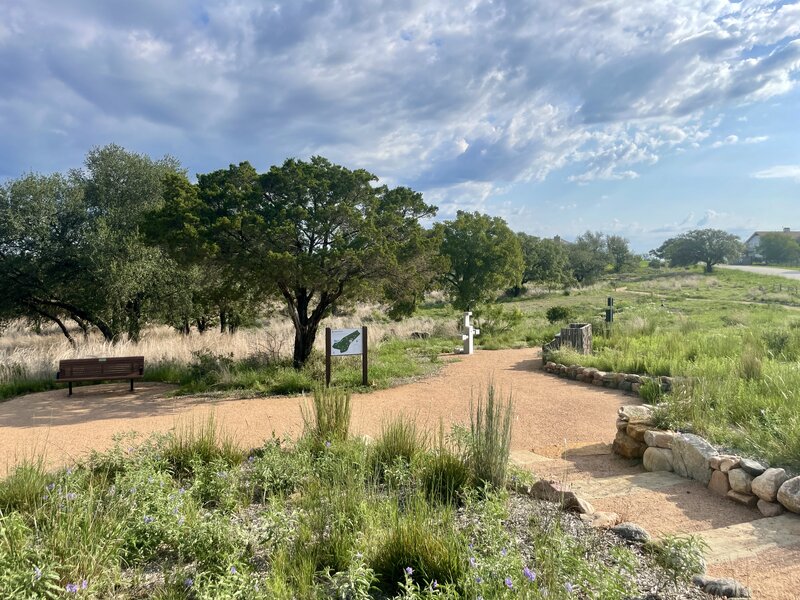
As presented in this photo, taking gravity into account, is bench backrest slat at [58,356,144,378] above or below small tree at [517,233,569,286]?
below

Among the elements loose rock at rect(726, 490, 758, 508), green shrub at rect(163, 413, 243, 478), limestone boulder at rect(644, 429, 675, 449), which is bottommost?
loose rock at rect(726, 490, 758, 508)

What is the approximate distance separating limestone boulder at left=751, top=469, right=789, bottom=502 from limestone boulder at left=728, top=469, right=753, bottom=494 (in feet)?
0.34

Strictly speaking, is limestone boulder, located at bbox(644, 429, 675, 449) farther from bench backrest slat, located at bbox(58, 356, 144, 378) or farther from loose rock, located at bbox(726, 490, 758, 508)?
bench backrest slat, located at bbox(58, 356, 144, 378)

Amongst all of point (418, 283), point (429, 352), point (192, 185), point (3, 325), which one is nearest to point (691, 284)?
point (429, 352)

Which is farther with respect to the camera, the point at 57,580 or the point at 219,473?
the point at 219,473

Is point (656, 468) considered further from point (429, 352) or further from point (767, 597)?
point (429, 352)

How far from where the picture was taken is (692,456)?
5.05 m

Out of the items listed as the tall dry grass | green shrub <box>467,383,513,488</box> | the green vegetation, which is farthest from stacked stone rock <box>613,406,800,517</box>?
the tall dry grass

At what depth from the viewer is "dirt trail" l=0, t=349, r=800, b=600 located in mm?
3586

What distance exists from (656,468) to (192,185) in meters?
10.6

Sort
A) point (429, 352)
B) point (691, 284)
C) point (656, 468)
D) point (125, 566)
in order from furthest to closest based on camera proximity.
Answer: point (691, 284)
point (429, 352)
point (656, 468)
point (125, 566)

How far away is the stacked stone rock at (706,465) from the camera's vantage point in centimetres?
417

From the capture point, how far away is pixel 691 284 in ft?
153

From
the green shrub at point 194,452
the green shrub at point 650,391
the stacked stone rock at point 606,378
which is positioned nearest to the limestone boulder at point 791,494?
the green shrub at point 650,391
